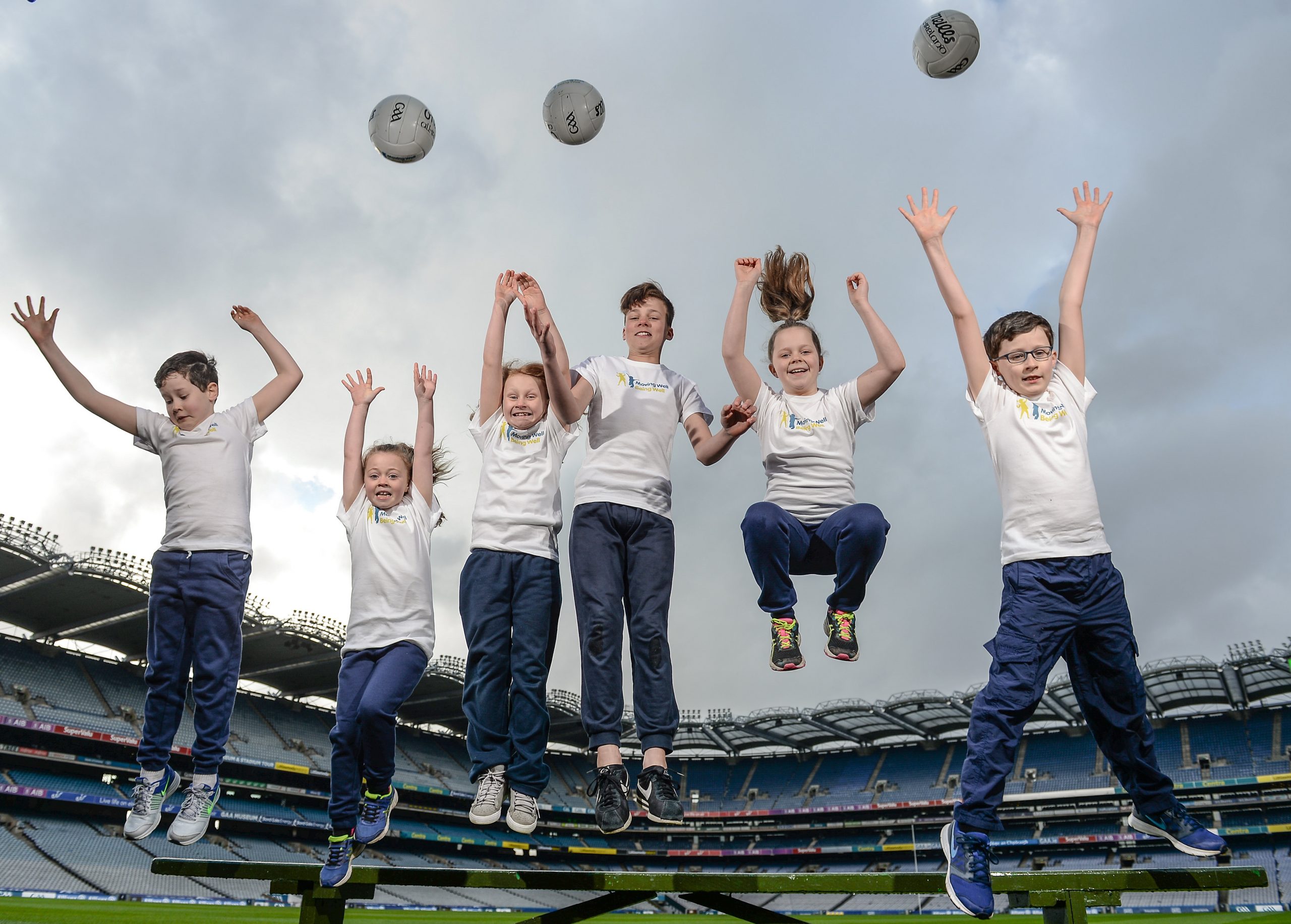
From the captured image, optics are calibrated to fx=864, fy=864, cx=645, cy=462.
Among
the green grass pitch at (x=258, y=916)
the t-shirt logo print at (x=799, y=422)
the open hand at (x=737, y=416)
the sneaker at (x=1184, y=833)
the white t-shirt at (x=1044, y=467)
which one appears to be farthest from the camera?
the green grass pitch at (x=258, y=916)

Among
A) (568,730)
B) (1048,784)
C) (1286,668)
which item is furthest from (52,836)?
Answer: (1286,668)

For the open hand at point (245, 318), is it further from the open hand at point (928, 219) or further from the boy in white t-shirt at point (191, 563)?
the open hand at point (928, 219)

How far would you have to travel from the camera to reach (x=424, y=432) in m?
5.94

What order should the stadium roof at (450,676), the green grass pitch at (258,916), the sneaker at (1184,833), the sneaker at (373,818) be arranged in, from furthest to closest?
the stadium roof at (450,676) < the green grass pitch at (258,916) < the sneaker at (373,818) < the sneaker at (1184,833)

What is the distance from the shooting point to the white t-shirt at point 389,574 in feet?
17.7

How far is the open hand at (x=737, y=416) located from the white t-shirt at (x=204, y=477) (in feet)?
10.0

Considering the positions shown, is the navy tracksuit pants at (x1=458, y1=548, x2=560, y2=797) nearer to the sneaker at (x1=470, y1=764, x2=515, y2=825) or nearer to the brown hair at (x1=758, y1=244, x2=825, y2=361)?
the sneaker at (x1=470, y1=764, x2=515, y2=825)

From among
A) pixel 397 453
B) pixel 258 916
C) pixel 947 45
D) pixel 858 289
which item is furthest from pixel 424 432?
pixel 258 916

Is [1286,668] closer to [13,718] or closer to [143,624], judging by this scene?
[143,624]

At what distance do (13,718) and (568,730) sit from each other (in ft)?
82.8

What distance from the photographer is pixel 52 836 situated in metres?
30.5

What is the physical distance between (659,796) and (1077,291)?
3.70 meters

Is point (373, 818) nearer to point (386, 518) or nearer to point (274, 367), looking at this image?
point (386, 518)

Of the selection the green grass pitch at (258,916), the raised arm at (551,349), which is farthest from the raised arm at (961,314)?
the green grass pitch at (258,916)
